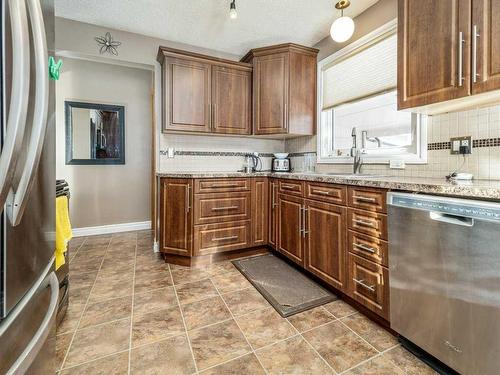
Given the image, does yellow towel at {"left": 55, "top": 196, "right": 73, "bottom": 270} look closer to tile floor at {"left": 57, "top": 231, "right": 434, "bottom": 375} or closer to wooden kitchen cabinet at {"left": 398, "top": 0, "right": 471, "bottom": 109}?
tile floor at {"left": 57, "top": 231, "right": 434, "bottom": 375}

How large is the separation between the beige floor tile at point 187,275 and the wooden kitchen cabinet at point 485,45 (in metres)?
2.40

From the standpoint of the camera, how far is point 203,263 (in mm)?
2727

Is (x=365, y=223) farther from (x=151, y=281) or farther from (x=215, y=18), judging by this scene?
(x=215, y=18)

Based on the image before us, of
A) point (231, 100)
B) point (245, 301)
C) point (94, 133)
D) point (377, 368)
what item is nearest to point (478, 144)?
point (377, 368)

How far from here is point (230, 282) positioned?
7.56 feet

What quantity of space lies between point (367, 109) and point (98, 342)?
288cm

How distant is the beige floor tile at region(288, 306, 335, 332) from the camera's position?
1.67m

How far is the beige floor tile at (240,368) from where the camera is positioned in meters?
1.30

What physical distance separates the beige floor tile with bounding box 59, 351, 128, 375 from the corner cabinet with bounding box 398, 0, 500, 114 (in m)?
2.31

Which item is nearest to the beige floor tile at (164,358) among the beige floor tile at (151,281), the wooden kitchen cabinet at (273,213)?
the beige floor tile at (151,281)

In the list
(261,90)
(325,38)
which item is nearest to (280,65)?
(261,90)

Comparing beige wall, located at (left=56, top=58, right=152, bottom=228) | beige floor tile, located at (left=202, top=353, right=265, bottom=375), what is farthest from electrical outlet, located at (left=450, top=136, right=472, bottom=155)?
beige wall, located at (left=56, top=58, right=152, bottom=228)

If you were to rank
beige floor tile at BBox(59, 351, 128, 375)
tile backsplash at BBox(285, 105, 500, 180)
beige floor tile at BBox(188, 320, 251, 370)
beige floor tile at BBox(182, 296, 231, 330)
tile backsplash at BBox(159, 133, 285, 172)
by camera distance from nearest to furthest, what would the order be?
beige floor tile at BBox(59, 351, 128, 375), beige floor tile at BBox(188, 320, 251, 370), tile backsplash at BBox(285, 105, 500, 180), beige floor tile at BBox(182, 296, 231, 330), tile backsplash at BBox(159, 133, 285, 172)

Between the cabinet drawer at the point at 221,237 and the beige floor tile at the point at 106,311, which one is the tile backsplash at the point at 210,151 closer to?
the cabinet drawer at the point at 221,237
